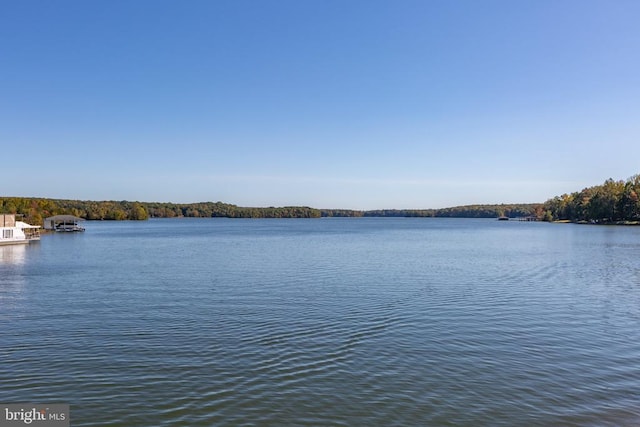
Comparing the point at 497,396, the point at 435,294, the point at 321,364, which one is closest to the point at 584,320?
the point at 435,294

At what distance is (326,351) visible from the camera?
13.3 metres

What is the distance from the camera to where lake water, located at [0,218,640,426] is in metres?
9.47

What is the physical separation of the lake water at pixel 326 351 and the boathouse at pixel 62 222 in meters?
88.2

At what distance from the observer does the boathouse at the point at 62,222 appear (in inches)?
4193

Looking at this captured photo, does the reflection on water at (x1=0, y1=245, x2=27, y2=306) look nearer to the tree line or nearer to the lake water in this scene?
the lake water

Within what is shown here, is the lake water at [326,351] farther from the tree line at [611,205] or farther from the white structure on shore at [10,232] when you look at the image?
the tree line at [611,205]

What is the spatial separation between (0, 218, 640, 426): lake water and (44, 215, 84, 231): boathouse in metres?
88.2

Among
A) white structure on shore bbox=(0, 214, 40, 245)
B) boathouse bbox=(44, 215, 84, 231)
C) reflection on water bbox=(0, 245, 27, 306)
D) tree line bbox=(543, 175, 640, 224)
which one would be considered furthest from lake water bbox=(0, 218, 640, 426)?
tree line bbox=(543, 175, 640, 224)

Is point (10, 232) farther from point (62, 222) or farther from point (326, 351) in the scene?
point (326, 351)

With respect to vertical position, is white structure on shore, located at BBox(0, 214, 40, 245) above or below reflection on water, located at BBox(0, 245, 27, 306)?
above

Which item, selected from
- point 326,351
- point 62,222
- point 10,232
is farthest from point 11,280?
point 62,222

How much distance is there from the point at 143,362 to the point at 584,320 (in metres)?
15.3

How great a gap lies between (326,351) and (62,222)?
118 m

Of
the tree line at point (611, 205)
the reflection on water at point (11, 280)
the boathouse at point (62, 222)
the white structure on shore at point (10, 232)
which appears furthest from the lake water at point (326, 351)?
the tree line at point (611, 205)
